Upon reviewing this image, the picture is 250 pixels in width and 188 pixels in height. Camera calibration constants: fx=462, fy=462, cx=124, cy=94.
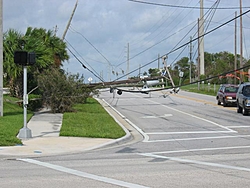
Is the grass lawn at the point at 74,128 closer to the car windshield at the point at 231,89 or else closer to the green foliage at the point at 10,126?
the green foliage at the point at 10,126

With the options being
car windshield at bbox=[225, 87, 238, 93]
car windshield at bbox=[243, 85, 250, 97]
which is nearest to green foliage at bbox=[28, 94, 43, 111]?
car windshield at bbox=[243, 85, 250, 97]

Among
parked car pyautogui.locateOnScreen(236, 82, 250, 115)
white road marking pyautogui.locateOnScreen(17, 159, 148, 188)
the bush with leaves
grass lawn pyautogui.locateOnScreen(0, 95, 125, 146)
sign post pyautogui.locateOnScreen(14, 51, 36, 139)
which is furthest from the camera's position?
parked car pyautogui.locateOnScreen(236, 82, 250, 115)

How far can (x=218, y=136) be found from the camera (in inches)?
689

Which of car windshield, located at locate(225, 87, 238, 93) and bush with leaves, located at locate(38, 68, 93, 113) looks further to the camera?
car windshield, located at locate(225, 87, 238, 93)

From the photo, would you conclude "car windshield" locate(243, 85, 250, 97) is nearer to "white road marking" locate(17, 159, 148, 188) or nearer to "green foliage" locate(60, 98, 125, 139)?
"green foliage" locate(60, 98, 125, 139)

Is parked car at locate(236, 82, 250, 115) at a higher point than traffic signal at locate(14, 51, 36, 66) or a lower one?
lower

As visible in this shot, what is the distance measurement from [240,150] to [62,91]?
14.0 m

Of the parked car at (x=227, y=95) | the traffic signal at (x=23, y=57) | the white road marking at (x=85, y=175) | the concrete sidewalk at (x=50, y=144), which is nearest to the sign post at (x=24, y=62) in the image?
the traffic signal at (x=23, y=57)

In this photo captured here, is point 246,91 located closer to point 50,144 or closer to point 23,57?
point 23,57

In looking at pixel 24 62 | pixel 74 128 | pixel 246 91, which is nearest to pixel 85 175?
pixel 24 62

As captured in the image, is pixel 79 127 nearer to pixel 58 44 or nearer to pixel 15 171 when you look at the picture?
pixel 15 171

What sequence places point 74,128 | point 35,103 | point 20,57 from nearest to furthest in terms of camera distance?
1. point 20,57
2. point 74,128
3. point 35,103

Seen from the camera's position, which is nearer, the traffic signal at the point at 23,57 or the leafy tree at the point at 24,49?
the traffic signal at the point at 23,57

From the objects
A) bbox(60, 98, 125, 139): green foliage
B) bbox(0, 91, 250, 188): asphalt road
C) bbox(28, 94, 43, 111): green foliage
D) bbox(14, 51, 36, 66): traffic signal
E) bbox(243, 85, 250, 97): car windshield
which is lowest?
bbox(0, 91, 250, 188): asphalt road
